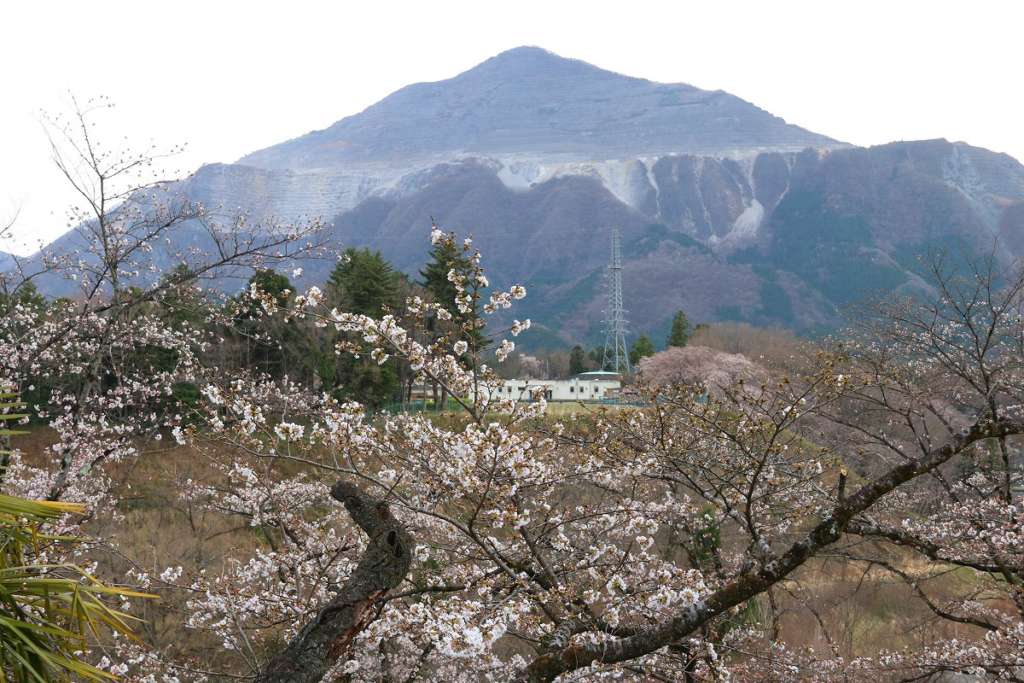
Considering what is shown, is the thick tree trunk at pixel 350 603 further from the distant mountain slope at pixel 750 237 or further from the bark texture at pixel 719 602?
the distant mountain slope at pixel 750 237

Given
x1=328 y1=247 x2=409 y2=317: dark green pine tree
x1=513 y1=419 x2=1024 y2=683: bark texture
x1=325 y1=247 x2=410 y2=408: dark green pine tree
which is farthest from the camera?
x1=328 y1=247 x2=409 y2=317: dark green pine tree

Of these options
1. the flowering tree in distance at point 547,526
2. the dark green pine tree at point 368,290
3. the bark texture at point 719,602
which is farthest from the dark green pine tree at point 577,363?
the bark texture at point 719,602

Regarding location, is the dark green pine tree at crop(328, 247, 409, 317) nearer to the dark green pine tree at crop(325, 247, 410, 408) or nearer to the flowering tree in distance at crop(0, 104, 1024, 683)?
the dark green pine tree at crop(325, 247, 410, 408)

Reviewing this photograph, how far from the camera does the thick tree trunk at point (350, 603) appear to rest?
10.9ft

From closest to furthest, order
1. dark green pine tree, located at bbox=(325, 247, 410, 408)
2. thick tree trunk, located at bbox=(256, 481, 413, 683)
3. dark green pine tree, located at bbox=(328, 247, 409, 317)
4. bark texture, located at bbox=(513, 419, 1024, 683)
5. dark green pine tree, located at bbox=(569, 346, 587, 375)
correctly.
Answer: thick tree trunk, located at bbox=(256, 481, 413, 683) < bark texture, located at bbox=(513, 419, 1024, 683) < dark green pine tree, located at bbox=(325, 247, 410, 408) < dark green pine tree, located at bbox=(328, 247, 409, 317) < dark green pine tree, located at bbox=(569, 346, 587, 375)

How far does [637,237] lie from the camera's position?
178000mm

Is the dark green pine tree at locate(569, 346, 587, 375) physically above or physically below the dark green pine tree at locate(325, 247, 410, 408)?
below

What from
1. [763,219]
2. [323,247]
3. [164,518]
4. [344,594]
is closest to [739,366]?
[164,518]

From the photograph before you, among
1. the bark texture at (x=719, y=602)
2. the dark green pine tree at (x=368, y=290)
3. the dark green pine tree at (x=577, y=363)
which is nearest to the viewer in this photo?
the bark texture at (x=719, y=602)

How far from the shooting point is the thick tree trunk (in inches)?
131

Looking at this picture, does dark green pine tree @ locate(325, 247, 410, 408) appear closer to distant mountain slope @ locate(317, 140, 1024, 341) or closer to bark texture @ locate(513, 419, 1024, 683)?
bark texture @ locate(513, 419, 1024, 683)

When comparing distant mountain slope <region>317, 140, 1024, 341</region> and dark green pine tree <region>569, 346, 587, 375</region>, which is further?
distant mountain slope <region>317, 140, 1024, 341</region>

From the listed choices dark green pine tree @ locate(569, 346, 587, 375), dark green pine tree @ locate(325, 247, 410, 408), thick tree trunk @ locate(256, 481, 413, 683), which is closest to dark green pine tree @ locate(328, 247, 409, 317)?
dark green pine tree @ locate(325, 247, 410, 408)

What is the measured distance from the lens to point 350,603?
3.46 metres
